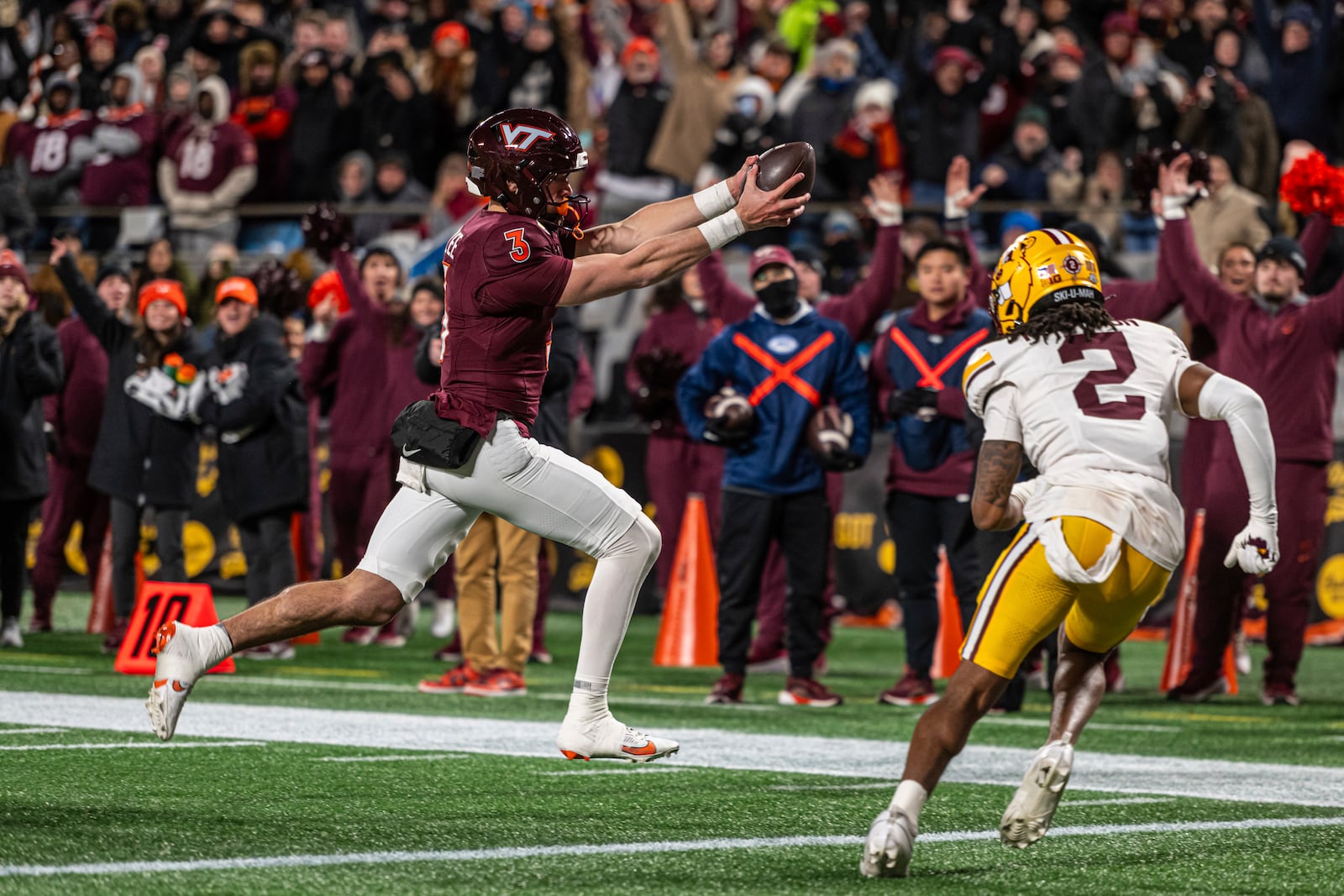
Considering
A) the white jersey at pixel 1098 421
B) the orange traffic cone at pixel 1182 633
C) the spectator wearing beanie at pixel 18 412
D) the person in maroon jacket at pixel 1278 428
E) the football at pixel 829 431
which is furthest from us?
the spectator wearing beanie at pixel 18 412

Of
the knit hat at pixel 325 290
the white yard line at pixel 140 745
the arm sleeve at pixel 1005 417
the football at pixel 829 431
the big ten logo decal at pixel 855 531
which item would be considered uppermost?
the knit hat at pixel 325 290

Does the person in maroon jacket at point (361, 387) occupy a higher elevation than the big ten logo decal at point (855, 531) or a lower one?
higher

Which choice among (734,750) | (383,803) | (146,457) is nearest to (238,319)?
(146,457)

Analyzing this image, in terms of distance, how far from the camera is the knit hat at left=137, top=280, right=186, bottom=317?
12.0 meters

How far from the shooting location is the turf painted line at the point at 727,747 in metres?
6.92

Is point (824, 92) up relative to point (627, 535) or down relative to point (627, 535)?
up

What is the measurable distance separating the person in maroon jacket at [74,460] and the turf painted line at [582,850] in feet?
29.4

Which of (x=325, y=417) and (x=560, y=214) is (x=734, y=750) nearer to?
(x=560, y=214)

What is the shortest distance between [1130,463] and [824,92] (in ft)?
42.8

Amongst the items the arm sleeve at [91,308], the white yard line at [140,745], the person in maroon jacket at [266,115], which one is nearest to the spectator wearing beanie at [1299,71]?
the person in maroon jacket at [266,115]

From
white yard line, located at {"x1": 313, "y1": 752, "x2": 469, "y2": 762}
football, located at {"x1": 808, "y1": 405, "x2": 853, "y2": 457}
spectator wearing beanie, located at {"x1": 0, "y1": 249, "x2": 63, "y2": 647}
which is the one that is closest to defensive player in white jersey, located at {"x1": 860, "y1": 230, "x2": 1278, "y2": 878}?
white yard line, located at {"x1": 313, "y1": 752, "x2": 469, "y2": 762}

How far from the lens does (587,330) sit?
1867 centimetres

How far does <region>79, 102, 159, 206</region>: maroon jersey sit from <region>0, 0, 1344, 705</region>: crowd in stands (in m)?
0.03

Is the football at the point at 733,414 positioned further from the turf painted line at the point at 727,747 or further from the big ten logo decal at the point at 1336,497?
the big ten logo decal at the point at 1336,497
